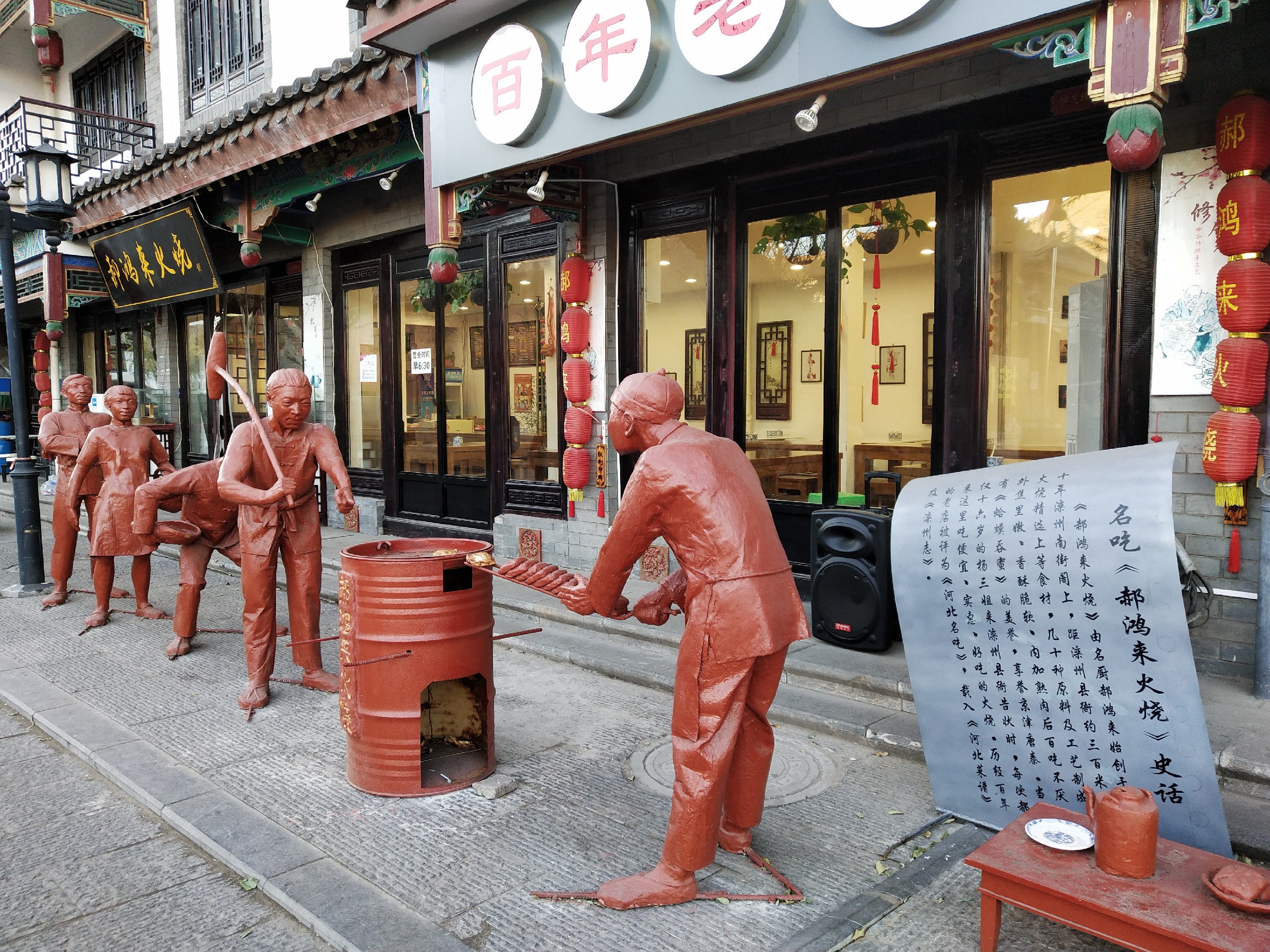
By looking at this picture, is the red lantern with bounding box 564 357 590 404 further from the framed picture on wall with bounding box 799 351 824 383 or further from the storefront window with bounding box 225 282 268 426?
the storefront window with bounding box 225 282 268 426

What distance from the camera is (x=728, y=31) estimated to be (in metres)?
4.97

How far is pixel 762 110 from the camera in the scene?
725 centimetres

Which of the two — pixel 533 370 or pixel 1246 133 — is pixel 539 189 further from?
pixel 1246 133

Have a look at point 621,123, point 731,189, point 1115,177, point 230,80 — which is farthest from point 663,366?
point 230,80

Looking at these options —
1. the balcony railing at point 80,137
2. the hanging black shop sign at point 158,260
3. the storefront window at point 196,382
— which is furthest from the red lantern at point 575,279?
the storefront window at point 196,382

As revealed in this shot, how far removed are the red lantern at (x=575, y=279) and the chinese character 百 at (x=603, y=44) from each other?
2.62m

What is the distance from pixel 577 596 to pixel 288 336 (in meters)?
11.1

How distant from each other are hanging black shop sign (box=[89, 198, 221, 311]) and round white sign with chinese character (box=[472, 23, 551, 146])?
649 cm

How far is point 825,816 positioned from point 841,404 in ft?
13.6

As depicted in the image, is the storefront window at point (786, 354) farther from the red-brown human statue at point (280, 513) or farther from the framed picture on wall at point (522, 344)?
the red-brown human statue at point (280, 513)

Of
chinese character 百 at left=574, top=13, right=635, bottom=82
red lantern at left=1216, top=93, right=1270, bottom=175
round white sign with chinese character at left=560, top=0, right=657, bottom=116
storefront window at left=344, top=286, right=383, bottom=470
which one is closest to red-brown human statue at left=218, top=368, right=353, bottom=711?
round white sign with chinese character at left=560, top=0, right=657, bottom=116

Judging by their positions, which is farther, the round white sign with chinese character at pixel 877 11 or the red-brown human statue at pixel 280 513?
the red-brown human statue at pixel 280 513

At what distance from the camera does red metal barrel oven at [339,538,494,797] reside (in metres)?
4.03

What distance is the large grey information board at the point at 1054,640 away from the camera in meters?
3.04
